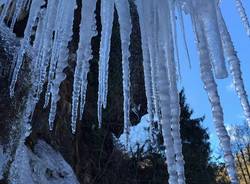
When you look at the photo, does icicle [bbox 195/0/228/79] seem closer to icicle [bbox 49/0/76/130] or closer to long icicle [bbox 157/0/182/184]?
long icicle [bbox 157/0/182/184]

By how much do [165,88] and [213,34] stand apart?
0.81 feet

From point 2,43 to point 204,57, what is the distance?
406cm

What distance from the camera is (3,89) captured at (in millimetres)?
4410

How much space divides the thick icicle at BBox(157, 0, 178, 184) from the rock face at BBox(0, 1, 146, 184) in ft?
10.5

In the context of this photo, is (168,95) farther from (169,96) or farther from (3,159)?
(3,159)

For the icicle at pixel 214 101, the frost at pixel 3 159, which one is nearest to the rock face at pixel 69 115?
the frost at pixel 3 159

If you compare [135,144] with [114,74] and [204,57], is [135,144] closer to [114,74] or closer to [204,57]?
[114,74]

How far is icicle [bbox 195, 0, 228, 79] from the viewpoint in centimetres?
90

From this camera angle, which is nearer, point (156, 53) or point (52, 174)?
point (156, 53)

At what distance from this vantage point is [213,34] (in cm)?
91

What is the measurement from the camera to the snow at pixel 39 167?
4270 millimetres

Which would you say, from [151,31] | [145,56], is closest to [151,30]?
[151,31]

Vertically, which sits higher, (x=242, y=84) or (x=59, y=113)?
(x=59, y=113)

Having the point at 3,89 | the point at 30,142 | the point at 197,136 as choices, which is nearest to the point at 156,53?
the point at 3,89
